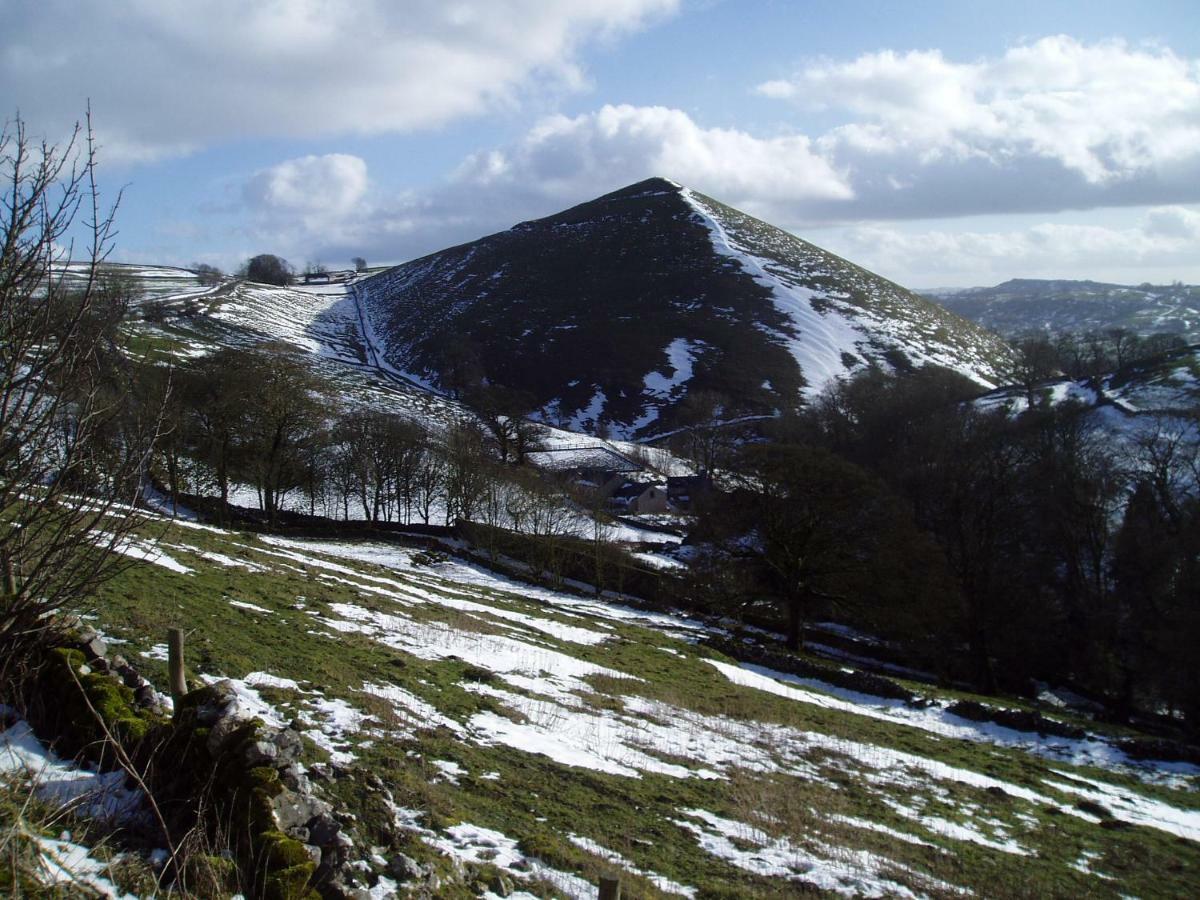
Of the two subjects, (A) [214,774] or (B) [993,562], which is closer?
(A) [214,774]

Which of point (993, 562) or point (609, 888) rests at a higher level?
point (609, 888)

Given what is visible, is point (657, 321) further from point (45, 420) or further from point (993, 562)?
point (45, 420)

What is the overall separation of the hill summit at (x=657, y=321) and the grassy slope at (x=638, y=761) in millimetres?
85278

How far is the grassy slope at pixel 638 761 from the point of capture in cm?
891

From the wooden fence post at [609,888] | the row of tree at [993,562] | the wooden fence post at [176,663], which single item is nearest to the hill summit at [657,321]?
the row of tree at [993,562]

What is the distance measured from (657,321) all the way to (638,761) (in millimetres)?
131009

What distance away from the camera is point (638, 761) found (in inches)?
481

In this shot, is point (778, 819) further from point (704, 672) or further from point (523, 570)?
point (523, 570)

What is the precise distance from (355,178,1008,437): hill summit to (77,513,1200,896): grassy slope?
85278 mm

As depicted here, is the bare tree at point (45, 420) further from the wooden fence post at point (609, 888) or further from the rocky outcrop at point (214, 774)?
the wooden fence post at point (609, 888)

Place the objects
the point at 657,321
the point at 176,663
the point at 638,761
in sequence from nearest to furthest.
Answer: the point at 176,663 → the point at 638,761 → the point at 657,321

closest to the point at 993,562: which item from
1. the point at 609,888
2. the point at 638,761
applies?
the point at 638,761

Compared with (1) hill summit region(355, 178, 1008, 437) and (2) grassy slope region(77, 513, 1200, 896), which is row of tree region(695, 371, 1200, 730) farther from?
(1) hill summit region(355, 178, 1008, 437)

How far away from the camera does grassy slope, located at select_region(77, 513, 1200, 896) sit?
891cm
